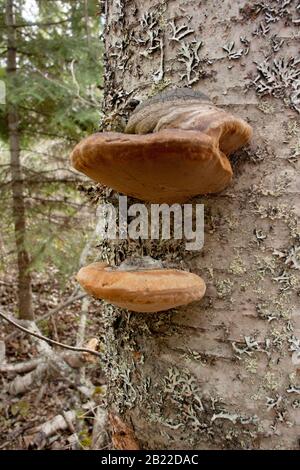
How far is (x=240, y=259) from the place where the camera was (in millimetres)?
1063

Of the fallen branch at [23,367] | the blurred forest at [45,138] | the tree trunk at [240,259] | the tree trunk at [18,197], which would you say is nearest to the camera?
the tree trunk at [240,259]

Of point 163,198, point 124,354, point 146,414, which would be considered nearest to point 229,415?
point 146,414

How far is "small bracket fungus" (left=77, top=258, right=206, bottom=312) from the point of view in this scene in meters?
0.91

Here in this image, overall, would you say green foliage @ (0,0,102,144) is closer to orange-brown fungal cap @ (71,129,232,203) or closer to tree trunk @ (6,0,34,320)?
tree trunk @ (6,0,34,320)

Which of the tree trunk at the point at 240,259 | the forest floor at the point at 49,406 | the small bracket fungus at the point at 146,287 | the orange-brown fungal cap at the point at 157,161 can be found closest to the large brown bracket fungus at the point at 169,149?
the orange-brown fungal cap at the point at 157,161

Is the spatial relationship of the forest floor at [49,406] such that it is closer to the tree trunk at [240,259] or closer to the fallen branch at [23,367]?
the fallen branch at [23,367]

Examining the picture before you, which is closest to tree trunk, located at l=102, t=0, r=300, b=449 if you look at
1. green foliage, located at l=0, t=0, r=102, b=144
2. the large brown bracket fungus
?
the large brown bracket fungus

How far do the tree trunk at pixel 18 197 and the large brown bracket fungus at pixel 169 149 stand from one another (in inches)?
183

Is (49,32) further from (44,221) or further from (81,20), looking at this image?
(44,221)

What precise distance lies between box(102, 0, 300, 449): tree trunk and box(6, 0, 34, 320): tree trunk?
4583 mm

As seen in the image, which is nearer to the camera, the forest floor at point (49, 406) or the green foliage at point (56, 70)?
the forest floor at point (49, 406)

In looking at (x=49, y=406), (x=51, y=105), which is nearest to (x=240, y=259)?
(x=49, y=406)

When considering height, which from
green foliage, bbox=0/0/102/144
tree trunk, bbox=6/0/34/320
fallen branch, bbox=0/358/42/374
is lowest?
fallen branch, bbox=0/358/42/374

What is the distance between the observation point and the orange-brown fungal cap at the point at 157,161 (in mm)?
799
